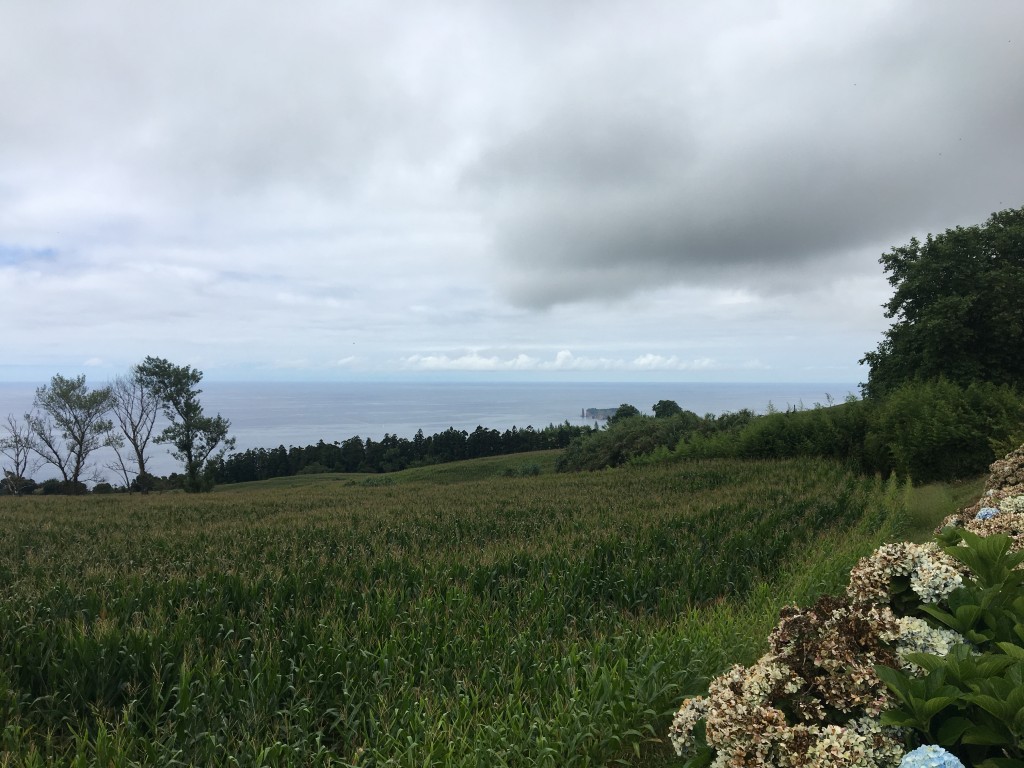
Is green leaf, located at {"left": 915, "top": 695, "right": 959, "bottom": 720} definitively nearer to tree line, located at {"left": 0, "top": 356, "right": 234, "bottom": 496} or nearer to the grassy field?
the grassy field

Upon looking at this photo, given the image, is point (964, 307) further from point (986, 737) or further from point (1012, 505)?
point (986, 737)

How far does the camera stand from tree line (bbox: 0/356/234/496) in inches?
1892

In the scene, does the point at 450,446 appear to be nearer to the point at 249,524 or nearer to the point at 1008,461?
the point at 249,524

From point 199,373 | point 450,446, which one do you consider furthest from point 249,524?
point 450,446

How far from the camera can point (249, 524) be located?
12523 millimetres

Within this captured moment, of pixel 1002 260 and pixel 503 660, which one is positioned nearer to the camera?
pixel 503 660

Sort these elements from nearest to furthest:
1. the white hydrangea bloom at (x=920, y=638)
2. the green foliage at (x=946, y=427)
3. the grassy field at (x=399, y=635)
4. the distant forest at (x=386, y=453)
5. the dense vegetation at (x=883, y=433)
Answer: the white hydrangea bloom at (x=920, y=638), the grassy field at (x=399, y=635), the green foliage at (x=946, y=427), the dense vegetation at (x=883, y=433), the distant forest at (x=386, y=453)

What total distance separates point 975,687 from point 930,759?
45cm

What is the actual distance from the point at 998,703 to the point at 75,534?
1588cm

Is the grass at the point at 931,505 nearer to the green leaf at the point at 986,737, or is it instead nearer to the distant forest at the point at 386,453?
the green leaf at the point at 986,737

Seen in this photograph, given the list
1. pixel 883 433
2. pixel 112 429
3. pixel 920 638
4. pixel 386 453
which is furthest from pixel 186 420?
pixel 920 638

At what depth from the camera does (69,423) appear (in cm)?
4791

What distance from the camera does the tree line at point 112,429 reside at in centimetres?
4806

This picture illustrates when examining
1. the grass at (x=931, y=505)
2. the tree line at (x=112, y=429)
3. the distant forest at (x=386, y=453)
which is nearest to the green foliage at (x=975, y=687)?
the grass at (x=931, y=505)
